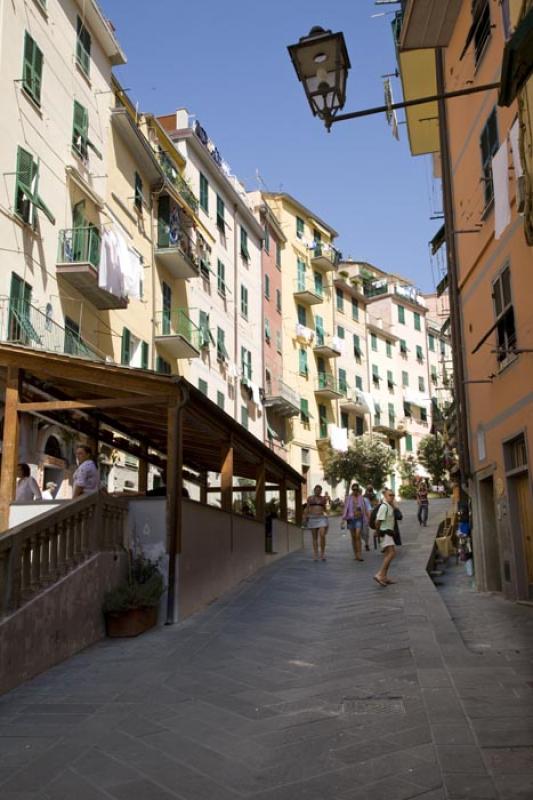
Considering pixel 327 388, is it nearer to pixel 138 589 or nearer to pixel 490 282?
pixel 490 282

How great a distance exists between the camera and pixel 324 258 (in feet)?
162

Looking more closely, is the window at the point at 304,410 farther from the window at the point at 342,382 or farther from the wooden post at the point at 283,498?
the wooden post at the point at 283,498

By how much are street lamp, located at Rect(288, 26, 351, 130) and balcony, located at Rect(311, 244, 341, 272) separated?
4323 cm

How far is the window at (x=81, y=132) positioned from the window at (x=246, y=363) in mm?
14585

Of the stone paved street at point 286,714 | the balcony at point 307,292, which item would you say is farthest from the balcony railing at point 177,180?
the stone paved street at point 286,714

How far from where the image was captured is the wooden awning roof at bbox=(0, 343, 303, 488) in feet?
35.4

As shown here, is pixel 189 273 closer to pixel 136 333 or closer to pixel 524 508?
pixel 136 333

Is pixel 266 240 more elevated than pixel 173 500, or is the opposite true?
pixel 266 240

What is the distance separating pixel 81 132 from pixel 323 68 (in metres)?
17.7

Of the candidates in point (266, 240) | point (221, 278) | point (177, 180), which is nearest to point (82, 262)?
point (177, 180)

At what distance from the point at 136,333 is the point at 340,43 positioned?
19.6 m

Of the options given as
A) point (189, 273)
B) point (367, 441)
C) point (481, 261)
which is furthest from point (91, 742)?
point (367, 441)

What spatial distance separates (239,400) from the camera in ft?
116

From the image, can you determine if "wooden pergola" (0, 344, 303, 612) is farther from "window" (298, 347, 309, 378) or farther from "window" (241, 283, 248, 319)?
"window" (298, 347, 309, 378)
